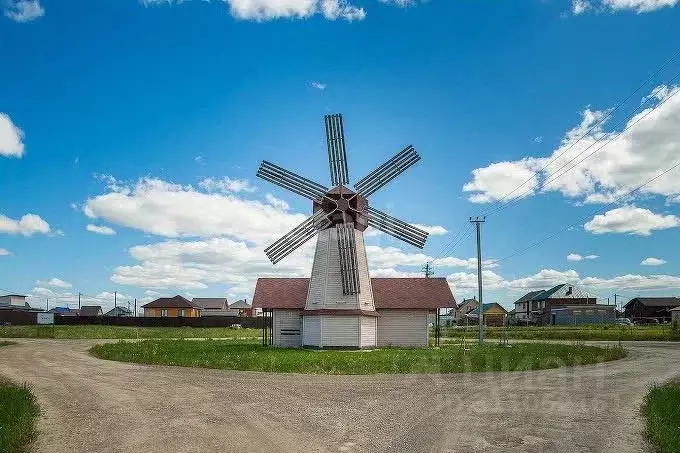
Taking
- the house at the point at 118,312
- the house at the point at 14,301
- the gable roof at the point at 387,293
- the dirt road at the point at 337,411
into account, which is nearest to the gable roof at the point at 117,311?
the house at the point at 118,312

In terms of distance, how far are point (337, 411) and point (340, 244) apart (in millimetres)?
21195

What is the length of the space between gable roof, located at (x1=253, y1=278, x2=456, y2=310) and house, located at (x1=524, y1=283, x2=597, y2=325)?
76233 mm

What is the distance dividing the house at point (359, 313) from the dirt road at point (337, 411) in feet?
41.0

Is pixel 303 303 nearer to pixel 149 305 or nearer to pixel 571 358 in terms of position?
pixel 571 358

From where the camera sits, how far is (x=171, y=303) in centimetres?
11388

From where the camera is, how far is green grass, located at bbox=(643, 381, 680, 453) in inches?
396

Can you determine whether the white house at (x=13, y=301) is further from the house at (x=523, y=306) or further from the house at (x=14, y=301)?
the house at (x=523, y=306)

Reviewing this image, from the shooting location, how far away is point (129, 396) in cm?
1575

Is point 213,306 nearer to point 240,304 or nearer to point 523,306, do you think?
point 240,304

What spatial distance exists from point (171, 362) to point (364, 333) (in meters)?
12.9

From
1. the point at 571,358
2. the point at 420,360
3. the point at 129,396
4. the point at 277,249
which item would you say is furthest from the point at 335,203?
the point at 129,396

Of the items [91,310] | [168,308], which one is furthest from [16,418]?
[91,310]

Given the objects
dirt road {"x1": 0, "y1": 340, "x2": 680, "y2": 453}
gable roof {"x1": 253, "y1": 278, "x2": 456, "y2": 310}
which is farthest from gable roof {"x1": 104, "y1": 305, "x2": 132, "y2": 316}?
dirt road {"x1": 0, "y1": 340, "x2": 680, "y2": 453}

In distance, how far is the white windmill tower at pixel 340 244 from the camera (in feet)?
110
